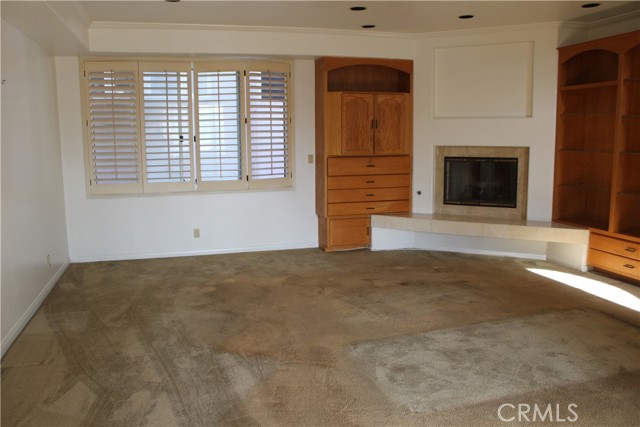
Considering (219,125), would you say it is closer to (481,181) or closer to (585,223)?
(481,181)

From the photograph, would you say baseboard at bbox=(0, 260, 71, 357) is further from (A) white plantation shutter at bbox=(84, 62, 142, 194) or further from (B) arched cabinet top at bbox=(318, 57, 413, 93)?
(B) arched cabinet top at bbox=(318, 57, 413, 93)

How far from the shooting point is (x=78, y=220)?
6309 mm

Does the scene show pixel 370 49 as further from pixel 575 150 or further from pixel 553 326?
pixel 553 326

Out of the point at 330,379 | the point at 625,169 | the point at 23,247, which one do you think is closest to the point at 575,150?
the point at 625,169

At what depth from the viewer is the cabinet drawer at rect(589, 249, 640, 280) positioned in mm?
5266

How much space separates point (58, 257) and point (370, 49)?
12.9 ft

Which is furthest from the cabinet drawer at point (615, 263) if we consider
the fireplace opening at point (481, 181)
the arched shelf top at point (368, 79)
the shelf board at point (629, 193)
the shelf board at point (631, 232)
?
the arched shelf top at point (368, 79)

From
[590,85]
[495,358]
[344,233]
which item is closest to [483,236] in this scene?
[344,233]

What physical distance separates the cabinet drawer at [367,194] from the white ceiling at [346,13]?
1798 millimetres

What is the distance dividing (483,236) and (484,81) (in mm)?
1700

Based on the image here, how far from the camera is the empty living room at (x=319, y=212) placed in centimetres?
337

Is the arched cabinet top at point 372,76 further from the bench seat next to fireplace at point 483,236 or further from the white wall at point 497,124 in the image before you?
the bench seat next to fireplace at point 483,236

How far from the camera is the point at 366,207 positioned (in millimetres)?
6852

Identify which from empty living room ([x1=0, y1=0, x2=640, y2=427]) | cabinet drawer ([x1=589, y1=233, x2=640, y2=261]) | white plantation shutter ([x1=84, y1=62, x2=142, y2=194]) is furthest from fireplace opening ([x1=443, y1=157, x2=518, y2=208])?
white plantation shutter ([x1=84, y1=62, x2=142, y2=194])
